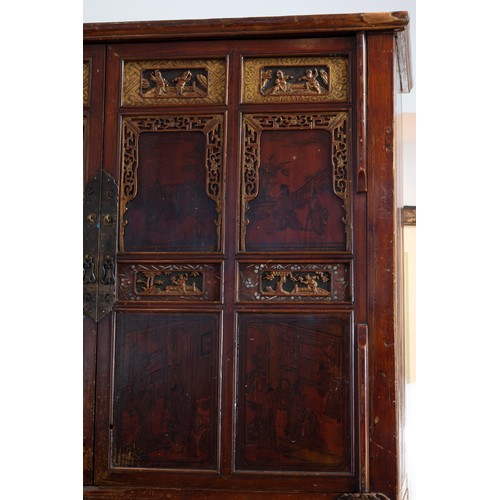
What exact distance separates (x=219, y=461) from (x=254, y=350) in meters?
0.43

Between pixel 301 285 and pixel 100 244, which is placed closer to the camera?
pixel 301 285

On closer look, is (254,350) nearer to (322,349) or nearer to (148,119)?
(322,349)

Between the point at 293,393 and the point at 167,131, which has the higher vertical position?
the point at 167,131

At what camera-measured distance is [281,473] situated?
283 centimetres

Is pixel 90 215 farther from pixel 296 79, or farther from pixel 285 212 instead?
pixel 296 79

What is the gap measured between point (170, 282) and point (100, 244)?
0.31m

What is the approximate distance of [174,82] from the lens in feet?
9.98

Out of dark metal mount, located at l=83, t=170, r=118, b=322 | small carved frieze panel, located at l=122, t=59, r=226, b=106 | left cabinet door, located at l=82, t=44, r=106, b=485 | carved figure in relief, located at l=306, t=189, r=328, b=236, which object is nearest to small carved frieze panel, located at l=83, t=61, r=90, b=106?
left cabinet door, located at l=82, t=44, r=106, b=485

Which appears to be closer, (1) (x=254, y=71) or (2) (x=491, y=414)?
(2) (x=491, y=414)

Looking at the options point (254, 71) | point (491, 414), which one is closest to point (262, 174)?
point (254, 71)

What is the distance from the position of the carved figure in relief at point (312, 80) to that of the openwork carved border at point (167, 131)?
13.8 inches

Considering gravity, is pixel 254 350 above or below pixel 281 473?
above

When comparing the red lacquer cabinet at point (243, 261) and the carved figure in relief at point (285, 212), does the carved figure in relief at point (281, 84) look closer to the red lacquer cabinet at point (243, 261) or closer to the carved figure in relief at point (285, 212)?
the red lacquer cabinet at point (243, 261)

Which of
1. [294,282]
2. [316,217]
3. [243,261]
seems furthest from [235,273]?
[316,217]
